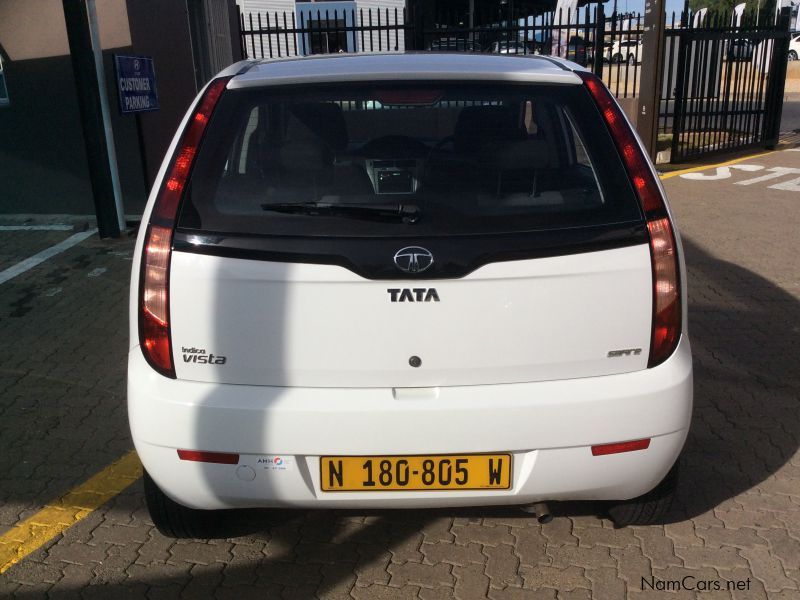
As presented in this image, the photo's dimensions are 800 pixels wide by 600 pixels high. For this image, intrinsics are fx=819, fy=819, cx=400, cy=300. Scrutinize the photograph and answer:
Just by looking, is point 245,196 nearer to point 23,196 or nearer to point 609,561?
point 609,561

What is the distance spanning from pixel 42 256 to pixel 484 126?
18.1 ft

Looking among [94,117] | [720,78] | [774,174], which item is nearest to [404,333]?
[94,117]

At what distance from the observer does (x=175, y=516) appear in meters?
2.82

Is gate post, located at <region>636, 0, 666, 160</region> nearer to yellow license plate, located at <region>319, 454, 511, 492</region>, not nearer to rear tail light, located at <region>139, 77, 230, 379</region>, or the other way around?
yellow license plate, located at <region>319, 454, 511, 492</region>

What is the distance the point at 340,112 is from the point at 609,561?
185cm

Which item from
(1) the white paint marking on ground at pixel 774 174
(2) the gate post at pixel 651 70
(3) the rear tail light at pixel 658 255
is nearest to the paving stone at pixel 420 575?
(3) the rear tail light at pixel 658 255

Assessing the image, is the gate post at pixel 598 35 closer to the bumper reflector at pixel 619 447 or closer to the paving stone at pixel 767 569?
the paving stone at pixel 767 569

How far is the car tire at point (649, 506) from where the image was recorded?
2850mm

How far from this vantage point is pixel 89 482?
136 inches

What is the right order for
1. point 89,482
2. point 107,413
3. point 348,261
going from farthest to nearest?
point 107,413
point 89,482
point 348,261

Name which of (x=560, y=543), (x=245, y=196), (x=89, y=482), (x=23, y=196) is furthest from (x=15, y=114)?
(x=560, y=543)

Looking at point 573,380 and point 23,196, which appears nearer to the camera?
point 573,380

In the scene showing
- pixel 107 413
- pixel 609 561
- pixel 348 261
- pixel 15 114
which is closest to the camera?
pixel 348 261

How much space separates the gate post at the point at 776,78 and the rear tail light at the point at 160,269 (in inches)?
481
